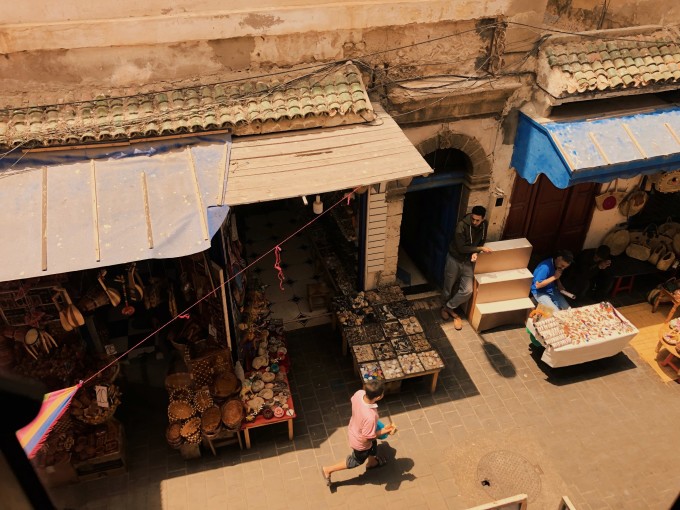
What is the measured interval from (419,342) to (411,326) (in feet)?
1.25

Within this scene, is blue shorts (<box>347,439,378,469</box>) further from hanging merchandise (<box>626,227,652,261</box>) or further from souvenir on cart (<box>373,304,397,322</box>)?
hanging merchandise (<box>626,227,652,261</box>)

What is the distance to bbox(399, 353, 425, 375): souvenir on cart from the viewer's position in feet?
29.1

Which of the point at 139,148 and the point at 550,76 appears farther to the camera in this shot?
the point at 550,76

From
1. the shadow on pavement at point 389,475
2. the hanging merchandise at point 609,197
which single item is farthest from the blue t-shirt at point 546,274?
the shadow on pavement at point 389,475

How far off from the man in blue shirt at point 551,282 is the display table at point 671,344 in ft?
5.44

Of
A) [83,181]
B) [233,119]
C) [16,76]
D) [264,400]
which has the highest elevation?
[16,76]

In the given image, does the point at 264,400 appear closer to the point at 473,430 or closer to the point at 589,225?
the point at 473,430

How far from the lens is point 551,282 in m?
10.2

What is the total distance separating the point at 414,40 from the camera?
857 cm

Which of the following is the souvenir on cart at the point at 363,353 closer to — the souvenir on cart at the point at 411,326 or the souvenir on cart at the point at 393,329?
the souvenir on cart at the point at 393,329

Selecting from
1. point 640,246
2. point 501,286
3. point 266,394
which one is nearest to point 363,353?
point 266,394

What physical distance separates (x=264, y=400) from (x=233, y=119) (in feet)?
13.7

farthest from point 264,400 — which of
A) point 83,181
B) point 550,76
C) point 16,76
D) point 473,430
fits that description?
point 550,76

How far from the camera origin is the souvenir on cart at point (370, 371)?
28.7 ft
